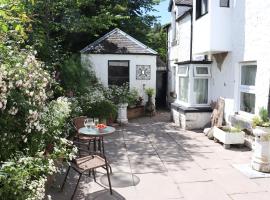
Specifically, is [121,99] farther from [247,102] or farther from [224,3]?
[224,3]

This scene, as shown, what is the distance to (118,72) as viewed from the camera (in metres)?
14.1

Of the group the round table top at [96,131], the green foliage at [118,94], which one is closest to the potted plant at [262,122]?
the round table top at [96,131]

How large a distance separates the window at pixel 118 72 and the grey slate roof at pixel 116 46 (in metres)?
0.61

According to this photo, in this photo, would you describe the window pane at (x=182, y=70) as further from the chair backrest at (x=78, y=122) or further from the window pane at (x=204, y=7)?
the chair backrest at (x=78, y=122)

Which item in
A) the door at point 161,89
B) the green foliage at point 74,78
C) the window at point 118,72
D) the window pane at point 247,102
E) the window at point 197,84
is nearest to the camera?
the window pane at point 247,102

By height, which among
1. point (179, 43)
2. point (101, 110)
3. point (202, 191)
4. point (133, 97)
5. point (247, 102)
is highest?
Result: point (179, 43)

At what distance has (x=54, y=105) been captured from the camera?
628cm

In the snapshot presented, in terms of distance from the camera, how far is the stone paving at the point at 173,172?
5082 mm

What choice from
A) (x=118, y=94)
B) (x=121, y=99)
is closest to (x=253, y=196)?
(x=121, y=99)

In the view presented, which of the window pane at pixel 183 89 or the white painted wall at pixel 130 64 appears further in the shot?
the white painted wall at pixel 130 64

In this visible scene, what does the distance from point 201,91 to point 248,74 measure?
2.90 m

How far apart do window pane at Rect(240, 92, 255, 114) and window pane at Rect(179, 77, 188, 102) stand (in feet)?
9.92

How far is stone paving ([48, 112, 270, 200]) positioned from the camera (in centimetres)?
508

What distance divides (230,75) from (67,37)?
962 cm
